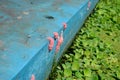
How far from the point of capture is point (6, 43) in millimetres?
2123

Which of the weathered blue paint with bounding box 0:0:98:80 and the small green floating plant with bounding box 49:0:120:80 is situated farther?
the small green floating plant with bounding box 49:0:120:80

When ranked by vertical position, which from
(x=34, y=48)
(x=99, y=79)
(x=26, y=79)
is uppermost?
(x=34, y=48)

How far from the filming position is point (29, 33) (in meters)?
2.41

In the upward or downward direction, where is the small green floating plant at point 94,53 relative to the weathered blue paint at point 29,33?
downward

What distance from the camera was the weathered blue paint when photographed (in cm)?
194

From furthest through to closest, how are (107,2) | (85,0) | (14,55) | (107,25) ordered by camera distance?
(107,2) < (107,25) < (85,0) < (14,55)

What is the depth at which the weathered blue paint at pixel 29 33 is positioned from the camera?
194 centimetres

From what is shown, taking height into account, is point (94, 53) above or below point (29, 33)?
below

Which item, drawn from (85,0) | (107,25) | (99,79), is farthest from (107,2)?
(99,79)

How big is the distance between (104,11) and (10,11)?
299 cm

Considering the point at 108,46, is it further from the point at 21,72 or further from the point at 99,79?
the point at 21,72

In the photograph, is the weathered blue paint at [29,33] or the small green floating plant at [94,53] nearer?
the weathered blue paint at [29,33]

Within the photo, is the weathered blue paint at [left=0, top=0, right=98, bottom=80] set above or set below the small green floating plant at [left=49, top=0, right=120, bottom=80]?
above

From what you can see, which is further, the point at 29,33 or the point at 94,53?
the point at 94,53
